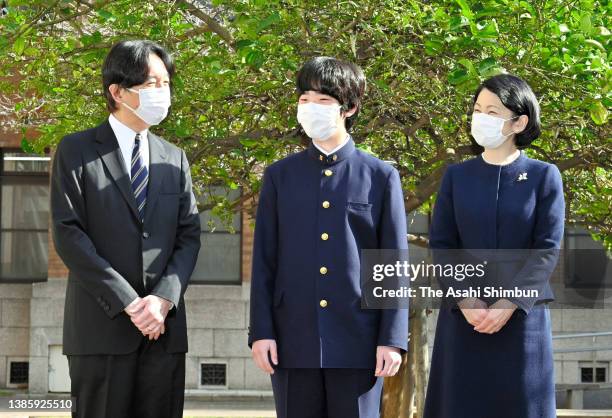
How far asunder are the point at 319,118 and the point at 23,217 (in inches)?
603

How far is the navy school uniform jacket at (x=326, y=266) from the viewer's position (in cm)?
529

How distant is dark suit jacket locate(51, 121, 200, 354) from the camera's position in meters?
5.27

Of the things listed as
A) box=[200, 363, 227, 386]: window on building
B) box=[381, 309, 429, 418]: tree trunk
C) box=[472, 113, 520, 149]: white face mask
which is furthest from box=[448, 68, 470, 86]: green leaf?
box=[200, 363, 227, 386]: window on building

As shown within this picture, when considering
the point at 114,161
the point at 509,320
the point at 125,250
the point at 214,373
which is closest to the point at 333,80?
the point at 114,161

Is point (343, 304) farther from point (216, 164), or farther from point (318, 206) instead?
point (216, 164)

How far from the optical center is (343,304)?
534 centimetres

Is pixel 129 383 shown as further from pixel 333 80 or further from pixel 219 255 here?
pixel 219 255

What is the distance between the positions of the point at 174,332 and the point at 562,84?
143 inches

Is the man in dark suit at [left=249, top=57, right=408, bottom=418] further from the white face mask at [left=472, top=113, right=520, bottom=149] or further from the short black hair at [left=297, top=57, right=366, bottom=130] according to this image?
the white face mask at [left=472, top=113, right=520, bottom=149]

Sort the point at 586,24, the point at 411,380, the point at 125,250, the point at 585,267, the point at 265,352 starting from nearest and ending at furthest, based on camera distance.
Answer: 1. the point at 265,352
2. the point at 125,250
3. the point at 586,24
4. the point at 411,380
5. the point at 585,267

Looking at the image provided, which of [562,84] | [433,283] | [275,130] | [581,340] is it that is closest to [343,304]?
[433,283]

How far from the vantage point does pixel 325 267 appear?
534 cm

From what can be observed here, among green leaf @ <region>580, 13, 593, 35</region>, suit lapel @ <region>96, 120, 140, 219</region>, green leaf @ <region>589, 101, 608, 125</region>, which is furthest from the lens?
green leaf @ <region>589, 101, 608, 125</region>

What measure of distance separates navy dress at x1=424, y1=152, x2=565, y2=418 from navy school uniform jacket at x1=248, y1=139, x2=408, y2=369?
17.2 inches
